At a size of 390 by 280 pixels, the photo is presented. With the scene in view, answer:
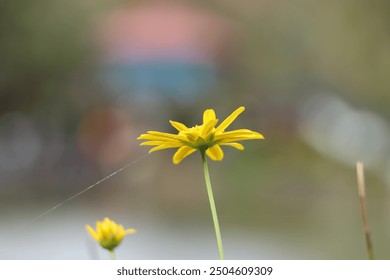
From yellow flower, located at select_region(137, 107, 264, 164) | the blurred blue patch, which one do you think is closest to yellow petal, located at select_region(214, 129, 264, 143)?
yellow flower, located at select_region(137, 107, 264, 164)

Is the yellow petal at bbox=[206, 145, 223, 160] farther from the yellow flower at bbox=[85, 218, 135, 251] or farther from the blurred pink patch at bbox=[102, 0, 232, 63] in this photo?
the blurred pink patch at bbox=[102, 0, 232, 63]

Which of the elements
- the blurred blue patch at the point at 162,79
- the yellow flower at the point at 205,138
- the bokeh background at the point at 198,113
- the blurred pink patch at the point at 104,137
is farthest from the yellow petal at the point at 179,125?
the blurred blue patch at the point at 162,79

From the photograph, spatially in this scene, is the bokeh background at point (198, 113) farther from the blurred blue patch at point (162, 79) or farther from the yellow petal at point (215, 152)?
the yellow petal at point (215, 152)

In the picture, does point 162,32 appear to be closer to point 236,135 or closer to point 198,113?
point 198,113

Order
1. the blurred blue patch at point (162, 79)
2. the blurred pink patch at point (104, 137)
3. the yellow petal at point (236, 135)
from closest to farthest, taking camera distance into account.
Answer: the yellow petal at point (236, 135) → the blurred pink patch at point (104, 137) → the blurred blue patch at point (162, 79)
